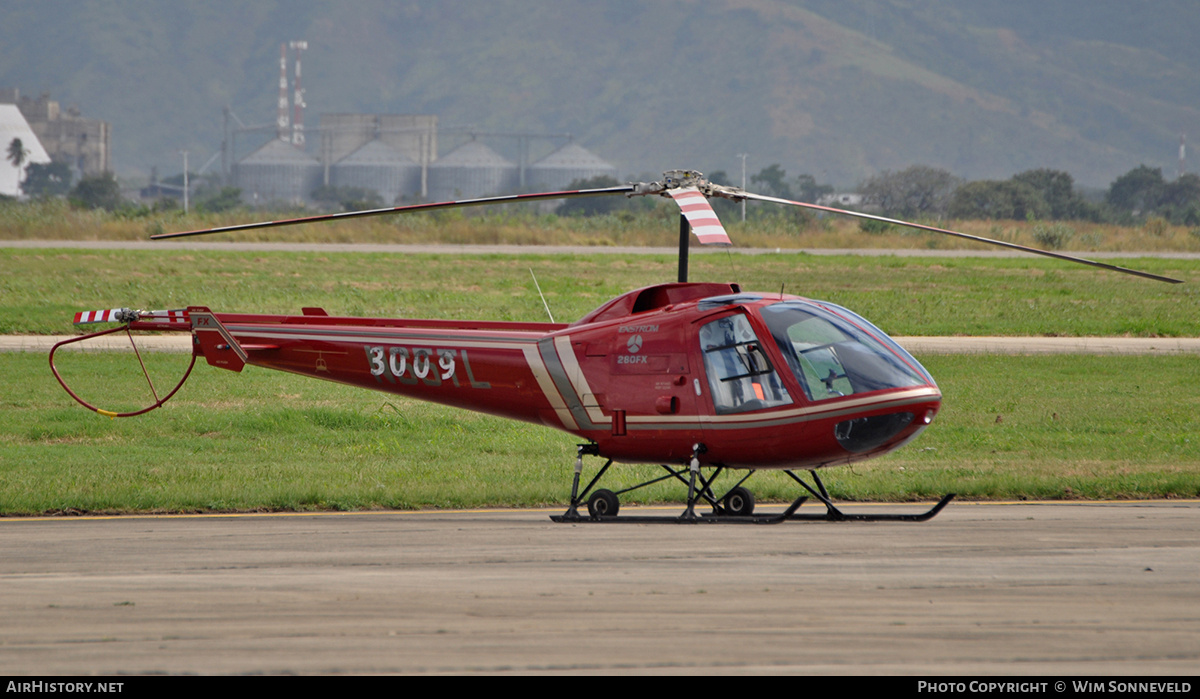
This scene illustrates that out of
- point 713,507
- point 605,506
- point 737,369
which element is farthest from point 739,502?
point 737,369

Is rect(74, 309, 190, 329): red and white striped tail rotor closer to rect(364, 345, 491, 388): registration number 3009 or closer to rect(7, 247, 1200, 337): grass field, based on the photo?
rect(364, 345, 491, 388): registration number 3009

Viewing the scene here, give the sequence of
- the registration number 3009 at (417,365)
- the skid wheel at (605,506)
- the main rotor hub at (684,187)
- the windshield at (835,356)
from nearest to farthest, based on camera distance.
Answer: the windshield at (835,356)
the main rotor hub at (684,187)
the skid wheel at (605,506)
the registration number 3009 at (417,365)

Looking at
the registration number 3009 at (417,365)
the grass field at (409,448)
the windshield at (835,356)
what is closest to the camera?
the windshield at (835,356)

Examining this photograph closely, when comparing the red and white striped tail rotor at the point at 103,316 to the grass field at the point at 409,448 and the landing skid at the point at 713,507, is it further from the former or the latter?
the landing skid at the point at 713,507

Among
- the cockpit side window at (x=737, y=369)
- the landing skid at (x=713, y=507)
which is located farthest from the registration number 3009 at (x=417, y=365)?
the cockpit side window at (x=737, y=369)

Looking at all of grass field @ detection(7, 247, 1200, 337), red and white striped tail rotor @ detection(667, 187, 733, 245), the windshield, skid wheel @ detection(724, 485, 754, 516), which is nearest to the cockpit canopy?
the windshield

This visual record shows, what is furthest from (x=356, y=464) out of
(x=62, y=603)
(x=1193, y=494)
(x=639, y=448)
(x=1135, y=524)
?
(x=1193, y=494)

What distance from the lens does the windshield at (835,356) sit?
970 cm

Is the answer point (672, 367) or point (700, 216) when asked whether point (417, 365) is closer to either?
point (672, 367)

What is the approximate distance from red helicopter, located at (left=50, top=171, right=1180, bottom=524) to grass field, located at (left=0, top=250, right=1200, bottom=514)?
1.55 m

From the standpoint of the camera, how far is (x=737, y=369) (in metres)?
10.1

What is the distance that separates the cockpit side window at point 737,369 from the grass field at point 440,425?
276 cm

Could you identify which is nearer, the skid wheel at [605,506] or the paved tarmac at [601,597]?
the paved tarmac at [601,597]

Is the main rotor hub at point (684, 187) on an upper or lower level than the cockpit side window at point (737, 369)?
upper
